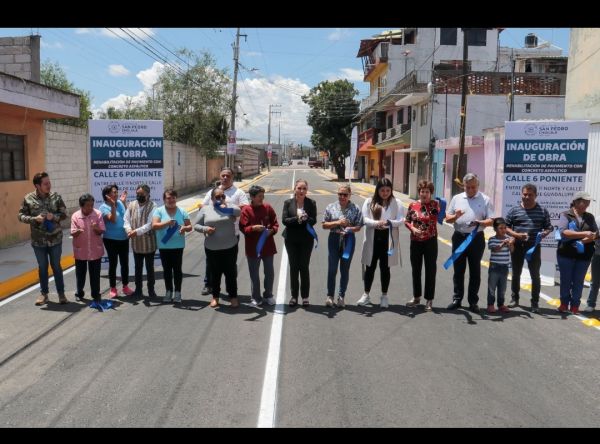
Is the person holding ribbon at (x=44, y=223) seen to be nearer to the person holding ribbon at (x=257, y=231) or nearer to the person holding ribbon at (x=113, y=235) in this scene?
the person holding ribbon at (x=113, y=235)

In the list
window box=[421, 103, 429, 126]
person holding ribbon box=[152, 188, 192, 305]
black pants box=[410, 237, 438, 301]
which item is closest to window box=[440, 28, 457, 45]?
window box=[421, 103, 429, 126]

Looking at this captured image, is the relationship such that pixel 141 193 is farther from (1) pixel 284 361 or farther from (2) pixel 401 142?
(2) pixel 401 142

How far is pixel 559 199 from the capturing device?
9.12 m

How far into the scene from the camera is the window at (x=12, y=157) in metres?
12.2

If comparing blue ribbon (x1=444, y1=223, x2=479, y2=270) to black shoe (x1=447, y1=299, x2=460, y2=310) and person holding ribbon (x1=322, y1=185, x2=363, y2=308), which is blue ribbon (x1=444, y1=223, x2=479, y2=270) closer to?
black shoe (x1=447, y1=299, x2=460, y2=310)

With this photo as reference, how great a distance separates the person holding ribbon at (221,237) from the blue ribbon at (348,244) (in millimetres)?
1505

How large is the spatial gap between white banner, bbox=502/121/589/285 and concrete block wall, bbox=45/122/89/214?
1127cm

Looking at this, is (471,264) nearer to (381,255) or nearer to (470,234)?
(470,234)

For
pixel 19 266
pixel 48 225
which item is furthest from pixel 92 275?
pixel 19 266

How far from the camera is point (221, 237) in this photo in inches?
291

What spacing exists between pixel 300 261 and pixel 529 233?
321 cm

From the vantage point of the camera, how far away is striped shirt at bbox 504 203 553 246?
756cm

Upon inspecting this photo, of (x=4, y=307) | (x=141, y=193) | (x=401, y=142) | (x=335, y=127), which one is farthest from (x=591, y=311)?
(x=335, y=127)

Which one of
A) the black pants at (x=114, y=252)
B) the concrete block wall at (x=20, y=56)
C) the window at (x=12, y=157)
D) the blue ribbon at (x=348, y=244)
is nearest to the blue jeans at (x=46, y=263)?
the black pants at (x=114, y=252)
